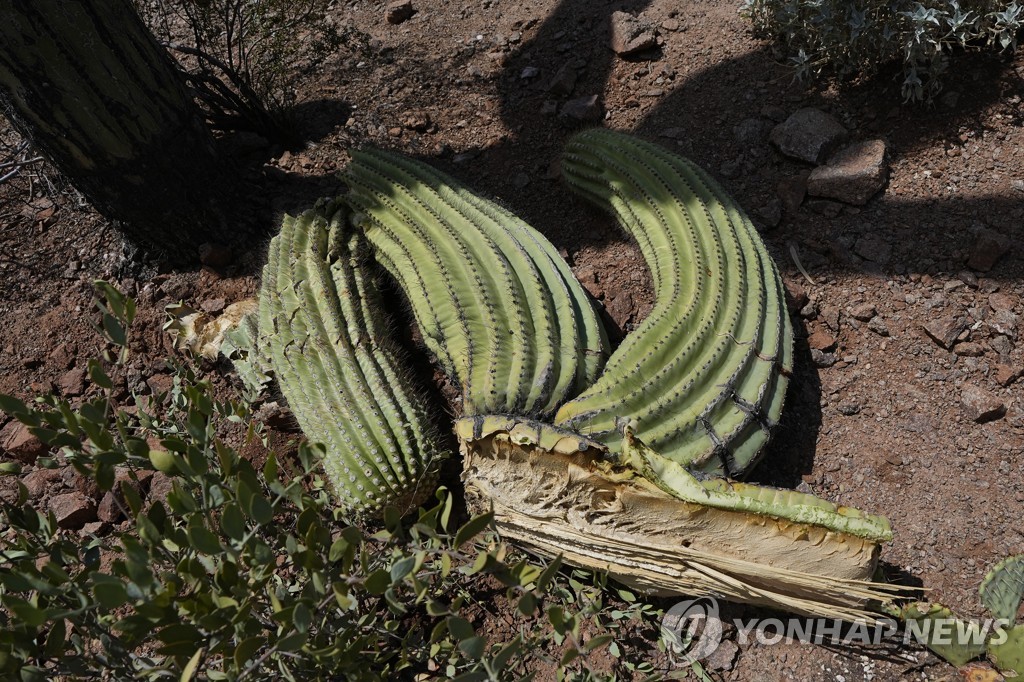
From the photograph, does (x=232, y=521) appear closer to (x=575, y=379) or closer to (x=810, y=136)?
(x=575, y=379)

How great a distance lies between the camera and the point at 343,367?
240 cm

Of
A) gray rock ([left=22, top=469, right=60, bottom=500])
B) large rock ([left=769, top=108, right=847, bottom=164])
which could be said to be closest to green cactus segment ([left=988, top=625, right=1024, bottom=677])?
large rock ([left=769, top=108, right=847, bottom=164])

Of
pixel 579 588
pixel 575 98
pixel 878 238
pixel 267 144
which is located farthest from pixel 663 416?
pixel 267 144

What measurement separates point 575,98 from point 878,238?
1.60 metres

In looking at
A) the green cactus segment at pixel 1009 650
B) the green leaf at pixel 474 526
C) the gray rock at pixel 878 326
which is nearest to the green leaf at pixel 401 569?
the green leaf at pixel 474 526

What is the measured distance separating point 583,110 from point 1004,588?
2.59 m

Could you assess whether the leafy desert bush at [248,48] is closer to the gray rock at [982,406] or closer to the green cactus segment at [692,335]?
the green cactus segment at [692,335]

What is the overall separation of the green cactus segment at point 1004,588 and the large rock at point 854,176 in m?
1.48

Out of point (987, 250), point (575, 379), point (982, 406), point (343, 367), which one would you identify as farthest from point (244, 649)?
point (987, 250)

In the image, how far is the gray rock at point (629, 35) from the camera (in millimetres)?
3729

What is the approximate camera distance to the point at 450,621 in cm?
143

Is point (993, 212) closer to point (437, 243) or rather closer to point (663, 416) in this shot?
point (663, 416)

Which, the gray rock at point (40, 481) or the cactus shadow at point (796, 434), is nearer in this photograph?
the cactus shadow at point (796, 434)

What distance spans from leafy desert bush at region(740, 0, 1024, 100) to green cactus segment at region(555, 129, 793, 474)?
0.93m
